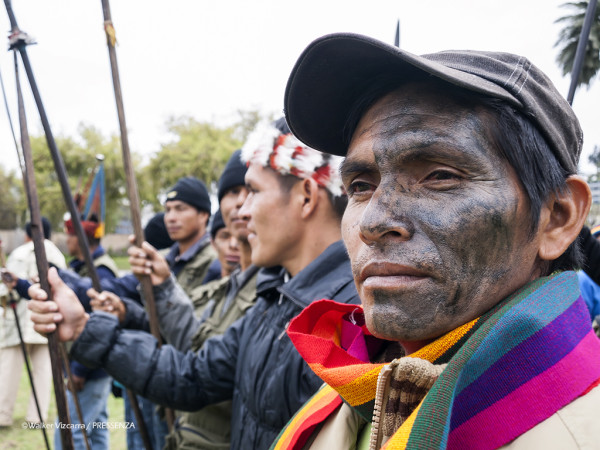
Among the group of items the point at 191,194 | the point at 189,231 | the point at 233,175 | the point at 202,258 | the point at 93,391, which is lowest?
the point at 93,391

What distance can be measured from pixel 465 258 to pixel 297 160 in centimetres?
136

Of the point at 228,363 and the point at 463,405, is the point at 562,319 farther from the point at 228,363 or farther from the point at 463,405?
the point at 228,363

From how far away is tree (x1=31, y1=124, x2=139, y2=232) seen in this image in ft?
97.4

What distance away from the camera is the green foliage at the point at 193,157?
30.9 meters

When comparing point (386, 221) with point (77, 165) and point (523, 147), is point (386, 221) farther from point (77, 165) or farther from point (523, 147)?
point (77, 165)

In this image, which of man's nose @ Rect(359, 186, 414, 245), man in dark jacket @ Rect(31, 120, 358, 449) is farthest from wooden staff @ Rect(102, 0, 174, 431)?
man's nose @ Rect(359, 186, 414, 245)

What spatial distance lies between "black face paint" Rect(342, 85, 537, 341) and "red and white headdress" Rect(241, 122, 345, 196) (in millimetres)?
1102

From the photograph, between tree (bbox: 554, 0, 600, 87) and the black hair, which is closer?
the black hair

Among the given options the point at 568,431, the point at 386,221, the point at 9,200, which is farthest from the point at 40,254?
the point at 9,200

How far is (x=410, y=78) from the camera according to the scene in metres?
1.21

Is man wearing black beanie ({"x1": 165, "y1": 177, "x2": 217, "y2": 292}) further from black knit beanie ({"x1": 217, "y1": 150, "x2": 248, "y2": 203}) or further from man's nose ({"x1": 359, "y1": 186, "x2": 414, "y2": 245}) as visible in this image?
man's nose ({"x1": 359, "y1": 186, "x2": 414, "y2": 245})

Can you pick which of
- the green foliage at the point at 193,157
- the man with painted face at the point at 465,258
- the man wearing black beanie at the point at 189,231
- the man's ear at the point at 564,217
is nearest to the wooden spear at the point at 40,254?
the man with painted face at the point at 465,258

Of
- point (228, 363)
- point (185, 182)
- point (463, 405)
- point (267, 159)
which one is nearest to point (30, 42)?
point (267, 159)

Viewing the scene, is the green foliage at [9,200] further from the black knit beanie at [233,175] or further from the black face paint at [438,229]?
the black face paint at [438,229]
